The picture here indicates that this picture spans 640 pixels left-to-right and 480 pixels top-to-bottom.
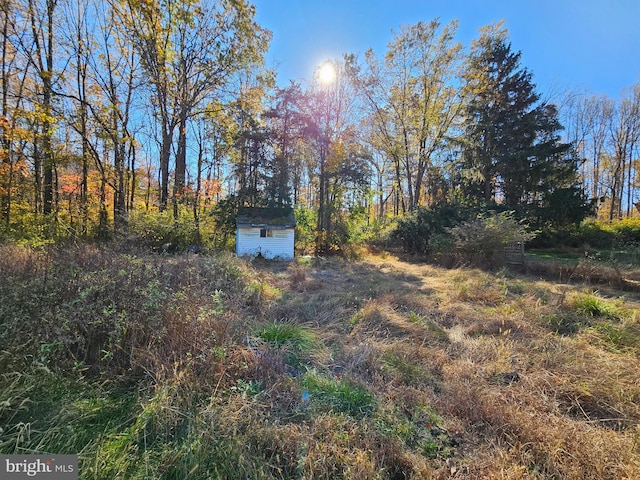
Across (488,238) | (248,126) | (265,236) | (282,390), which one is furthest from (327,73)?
(282,390)

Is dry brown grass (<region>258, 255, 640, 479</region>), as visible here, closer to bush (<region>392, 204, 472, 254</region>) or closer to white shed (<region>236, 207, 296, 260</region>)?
bush (<region>392, 204, 472, 254</region>)

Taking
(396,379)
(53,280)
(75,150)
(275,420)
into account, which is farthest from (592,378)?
(75,150)

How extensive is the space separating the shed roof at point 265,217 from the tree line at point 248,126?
782 millimetres

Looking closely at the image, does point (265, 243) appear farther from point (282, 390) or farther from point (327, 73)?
point (327, 73)

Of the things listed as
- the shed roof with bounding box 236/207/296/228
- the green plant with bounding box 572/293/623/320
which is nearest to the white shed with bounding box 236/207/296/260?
the shed roof with bounding box 236/207/296/228

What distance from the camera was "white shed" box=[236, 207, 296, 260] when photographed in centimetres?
1299

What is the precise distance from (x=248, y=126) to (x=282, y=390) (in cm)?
1515

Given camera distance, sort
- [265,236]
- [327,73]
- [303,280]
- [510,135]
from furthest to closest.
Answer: [327,73], [510,135], [265,236], [303,280]

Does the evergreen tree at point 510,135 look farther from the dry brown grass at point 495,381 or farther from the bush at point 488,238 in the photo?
the dry brown grass at point 495,381

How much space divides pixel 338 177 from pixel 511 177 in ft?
33.4

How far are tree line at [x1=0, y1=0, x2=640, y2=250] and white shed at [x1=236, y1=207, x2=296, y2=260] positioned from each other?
176cm

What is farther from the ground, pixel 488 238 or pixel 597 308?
pixel 488 238

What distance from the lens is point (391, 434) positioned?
199cm

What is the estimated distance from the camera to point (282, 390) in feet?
8.11
